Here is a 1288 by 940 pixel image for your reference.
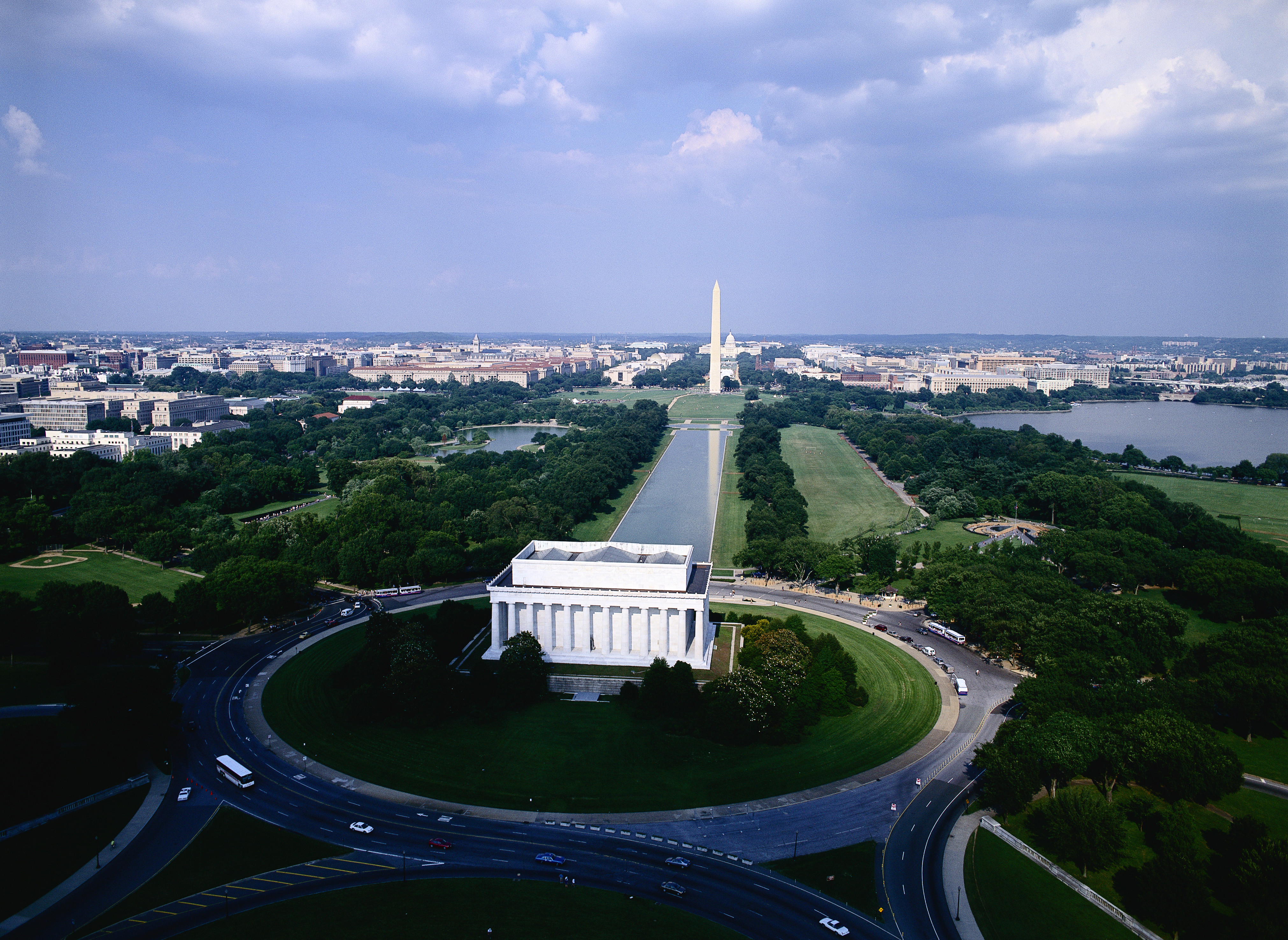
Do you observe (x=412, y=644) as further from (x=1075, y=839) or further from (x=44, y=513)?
(x=44, y=513)

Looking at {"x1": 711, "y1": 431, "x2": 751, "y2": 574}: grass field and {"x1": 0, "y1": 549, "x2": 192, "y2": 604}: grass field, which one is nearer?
{"x1": 0, "y1": 549, "x2": 192, "y2": 604}: grass field

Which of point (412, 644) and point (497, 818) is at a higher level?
point (412, 644)

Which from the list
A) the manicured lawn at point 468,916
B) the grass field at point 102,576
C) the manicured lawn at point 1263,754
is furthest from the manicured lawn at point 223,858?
the manicured lawn at point 1263,754

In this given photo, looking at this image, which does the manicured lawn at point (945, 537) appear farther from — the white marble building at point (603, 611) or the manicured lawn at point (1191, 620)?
the white marble building at point (603, 611)

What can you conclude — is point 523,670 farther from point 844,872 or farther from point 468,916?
point 844,872

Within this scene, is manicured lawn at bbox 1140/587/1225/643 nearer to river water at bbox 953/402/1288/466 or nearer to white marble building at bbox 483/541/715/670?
white marble building at bbox 483/541/715/670

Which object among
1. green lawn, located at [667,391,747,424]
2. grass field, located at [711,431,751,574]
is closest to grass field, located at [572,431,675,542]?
grass field, located at [711,431,751,574]

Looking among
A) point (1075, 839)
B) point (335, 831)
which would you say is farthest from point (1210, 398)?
point (335, 831)
